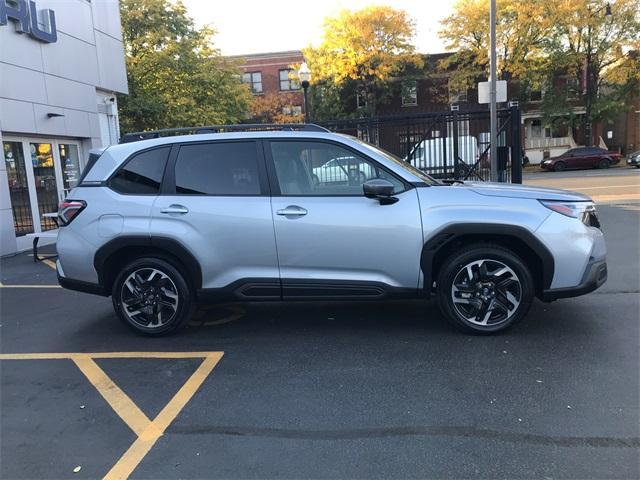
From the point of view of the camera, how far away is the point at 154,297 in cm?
481

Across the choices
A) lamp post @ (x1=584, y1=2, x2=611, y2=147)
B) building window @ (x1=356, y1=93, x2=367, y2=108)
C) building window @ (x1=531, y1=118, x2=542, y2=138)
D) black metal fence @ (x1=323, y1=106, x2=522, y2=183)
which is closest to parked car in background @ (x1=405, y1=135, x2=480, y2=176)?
black metal fence @ (x1=323, y1=106, x2=522, y2=183)

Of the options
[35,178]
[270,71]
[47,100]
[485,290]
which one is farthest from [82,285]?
[270,71]

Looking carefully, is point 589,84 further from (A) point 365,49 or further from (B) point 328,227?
(B) point 328,227

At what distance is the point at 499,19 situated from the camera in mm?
31859

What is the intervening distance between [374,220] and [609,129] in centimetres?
4465

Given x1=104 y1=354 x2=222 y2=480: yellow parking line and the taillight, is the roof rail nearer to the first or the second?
the taillight

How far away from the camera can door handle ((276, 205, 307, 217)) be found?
4.49 meters

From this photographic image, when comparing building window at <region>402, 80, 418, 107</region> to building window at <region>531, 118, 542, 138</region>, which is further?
building window at <region>531, 118, 542, 138</region>

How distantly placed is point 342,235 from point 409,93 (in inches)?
1474

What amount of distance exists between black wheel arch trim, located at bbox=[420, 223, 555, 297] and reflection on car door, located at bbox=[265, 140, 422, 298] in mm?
85

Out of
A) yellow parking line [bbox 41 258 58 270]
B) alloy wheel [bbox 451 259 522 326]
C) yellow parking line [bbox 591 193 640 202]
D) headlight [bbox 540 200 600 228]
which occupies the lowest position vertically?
yellow parking line [bbox 41 258 58 270]

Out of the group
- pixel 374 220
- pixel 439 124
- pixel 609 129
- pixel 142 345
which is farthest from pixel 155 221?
pixel 609 129

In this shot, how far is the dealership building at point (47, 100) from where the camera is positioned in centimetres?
1012

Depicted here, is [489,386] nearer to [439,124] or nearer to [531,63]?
[439,124]
